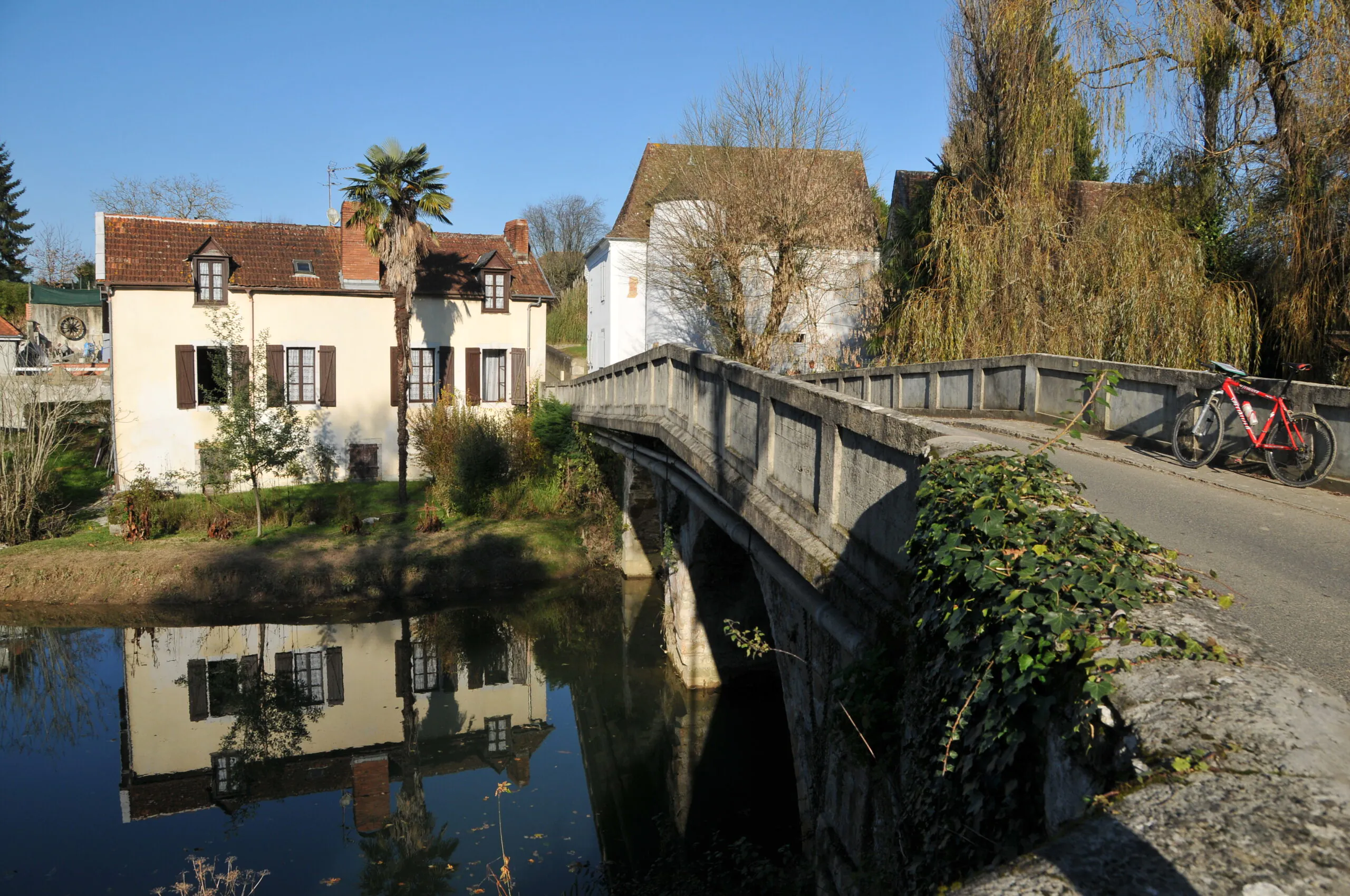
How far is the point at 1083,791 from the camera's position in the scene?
9.46 feet

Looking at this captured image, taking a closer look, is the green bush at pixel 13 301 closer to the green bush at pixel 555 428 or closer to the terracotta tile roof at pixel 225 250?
the terracotta tile roof at pixel 225 250

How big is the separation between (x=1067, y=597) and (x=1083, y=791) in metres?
0.82

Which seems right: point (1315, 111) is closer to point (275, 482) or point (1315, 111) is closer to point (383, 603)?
point (383, 603)

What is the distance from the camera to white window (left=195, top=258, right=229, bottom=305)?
1083 inches

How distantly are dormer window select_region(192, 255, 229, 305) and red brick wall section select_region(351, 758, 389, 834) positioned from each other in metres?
17.7

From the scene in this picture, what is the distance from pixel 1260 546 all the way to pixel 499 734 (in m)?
12.8

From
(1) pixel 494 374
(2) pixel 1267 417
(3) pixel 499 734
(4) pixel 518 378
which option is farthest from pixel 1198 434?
(1) pixel 494 374

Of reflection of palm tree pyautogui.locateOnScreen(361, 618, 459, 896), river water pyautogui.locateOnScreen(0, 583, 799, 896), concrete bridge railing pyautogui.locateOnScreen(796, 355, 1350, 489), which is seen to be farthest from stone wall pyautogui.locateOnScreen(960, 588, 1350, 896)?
reflection of palm tree pyautogui.locateOnScreen(361, 618, 459, 896)

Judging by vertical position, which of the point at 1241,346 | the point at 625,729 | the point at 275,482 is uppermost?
the point at 1241,346

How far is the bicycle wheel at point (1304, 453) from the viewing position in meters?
8.50

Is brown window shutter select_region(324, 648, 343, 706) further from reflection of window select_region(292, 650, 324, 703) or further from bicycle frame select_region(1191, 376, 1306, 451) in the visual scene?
bicycle frame select_region(1191, 376, 1306, 451)

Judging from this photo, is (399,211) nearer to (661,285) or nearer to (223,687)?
(661,285)

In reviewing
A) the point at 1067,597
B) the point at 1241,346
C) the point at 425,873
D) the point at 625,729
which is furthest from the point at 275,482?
the point at 1067,597

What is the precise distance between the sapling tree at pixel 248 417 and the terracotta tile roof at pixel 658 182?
40.9 ft
